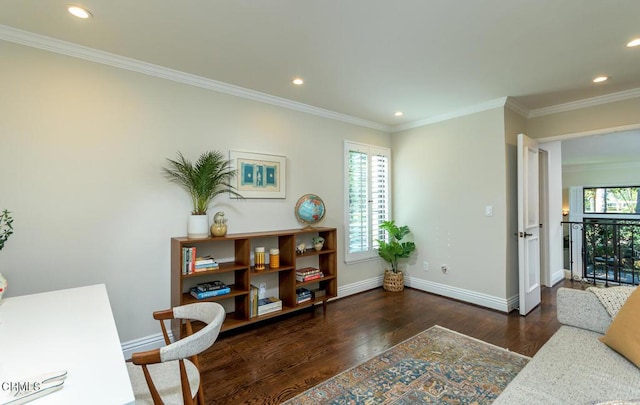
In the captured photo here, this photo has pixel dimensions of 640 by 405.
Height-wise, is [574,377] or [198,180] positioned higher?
[198,180]

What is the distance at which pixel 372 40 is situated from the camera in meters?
2.18

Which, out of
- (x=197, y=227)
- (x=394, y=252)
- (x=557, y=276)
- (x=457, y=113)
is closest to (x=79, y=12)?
(x=197, y=227)

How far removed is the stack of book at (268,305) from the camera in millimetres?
3001

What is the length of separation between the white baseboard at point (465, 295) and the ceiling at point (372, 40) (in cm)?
241

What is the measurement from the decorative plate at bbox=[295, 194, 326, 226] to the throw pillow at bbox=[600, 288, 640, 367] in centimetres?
260

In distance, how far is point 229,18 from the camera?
1.93 m

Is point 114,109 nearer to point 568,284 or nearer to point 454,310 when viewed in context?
point 454,310

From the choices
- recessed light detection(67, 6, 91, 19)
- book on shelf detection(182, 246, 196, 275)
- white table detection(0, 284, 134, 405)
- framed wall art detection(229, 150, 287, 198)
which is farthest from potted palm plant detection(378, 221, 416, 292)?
recessed light detection(67, 6, 91, 19)

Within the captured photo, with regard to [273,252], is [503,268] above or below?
below

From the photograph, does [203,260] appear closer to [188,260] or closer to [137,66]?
[188,260]

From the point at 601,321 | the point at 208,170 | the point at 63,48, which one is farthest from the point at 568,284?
the point at 63,48

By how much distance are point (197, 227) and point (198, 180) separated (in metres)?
0.43

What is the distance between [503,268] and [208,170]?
346 centimetres

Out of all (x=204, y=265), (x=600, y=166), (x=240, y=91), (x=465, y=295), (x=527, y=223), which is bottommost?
(x=465, y=295)
